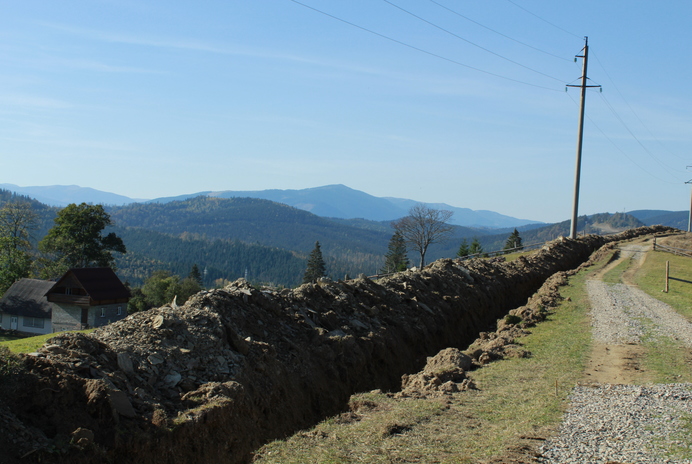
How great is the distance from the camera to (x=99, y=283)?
160 feet

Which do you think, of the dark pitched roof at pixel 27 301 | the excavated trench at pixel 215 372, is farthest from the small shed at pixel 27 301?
the excavated trench at pixel 215 372

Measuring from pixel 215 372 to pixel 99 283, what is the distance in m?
44.4

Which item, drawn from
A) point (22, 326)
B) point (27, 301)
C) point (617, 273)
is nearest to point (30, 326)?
point (22, 326)

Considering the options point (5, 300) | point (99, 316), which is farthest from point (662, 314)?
point (5, 300)

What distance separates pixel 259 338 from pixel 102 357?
3.86 metres

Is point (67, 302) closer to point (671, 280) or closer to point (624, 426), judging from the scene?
point (671, 280)

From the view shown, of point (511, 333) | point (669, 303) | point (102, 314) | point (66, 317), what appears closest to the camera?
point (511, 333)

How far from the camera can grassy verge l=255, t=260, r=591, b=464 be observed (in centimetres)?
732

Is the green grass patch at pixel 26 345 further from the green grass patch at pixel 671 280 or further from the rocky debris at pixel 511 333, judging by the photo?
the green grass patch at pixel 671 280

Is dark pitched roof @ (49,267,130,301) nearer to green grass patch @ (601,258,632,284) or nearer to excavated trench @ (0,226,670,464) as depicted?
excavated trench @ (0,226,670,464)

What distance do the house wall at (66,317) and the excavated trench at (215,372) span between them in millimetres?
41572

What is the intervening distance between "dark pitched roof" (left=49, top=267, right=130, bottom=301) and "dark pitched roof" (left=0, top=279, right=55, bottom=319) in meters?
6.15

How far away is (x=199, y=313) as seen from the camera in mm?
11297

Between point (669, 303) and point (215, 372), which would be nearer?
point (215, 372)
